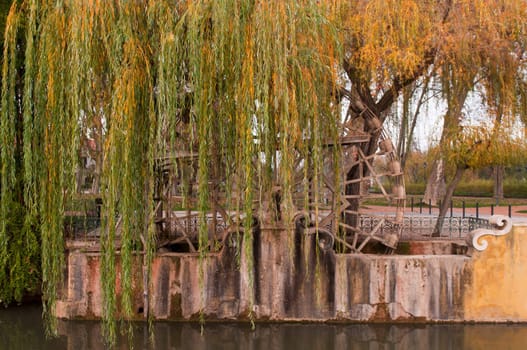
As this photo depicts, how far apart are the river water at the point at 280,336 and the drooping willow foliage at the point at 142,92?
1757 millimetres

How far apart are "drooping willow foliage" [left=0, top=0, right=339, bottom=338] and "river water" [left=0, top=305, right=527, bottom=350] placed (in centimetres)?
176

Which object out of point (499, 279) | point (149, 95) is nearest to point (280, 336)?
point (499, 279)

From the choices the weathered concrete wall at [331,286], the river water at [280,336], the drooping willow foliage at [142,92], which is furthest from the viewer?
the weathered concrete wall at [331,286]

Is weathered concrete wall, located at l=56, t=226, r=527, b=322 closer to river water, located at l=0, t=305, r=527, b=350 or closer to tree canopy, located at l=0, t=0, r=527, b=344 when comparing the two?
river water, located at l=0, t=305, r=527, b=350

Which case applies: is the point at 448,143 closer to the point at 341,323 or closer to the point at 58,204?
the point at 341,323

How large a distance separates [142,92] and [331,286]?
4462mm

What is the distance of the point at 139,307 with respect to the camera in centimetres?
820

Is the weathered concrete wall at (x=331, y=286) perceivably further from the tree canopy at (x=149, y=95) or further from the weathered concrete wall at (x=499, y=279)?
the tree canopy at (x=149, y=95)

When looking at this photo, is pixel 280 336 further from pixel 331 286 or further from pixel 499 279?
pixel 499 279

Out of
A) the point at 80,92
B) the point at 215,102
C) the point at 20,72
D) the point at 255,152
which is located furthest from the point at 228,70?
the point at 20,72

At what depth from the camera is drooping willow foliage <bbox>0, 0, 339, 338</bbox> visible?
574 centimetres

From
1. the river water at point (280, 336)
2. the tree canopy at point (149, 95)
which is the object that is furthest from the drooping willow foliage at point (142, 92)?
the river water at point (280, 336)

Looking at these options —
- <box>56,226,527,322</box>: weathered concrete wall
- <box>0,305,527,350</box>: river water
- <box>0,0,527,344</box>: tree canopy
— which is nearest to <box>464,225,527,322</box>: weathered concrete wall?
<box>56,226,527,322</box>: weathered concrete wall

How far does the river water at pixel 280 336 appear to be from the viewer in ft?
24.6
